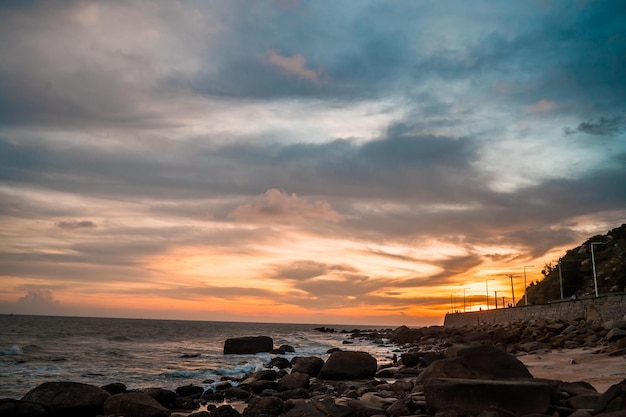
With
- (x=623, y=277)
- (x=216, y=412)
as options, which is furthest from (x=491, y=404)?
(x=623, y=277)

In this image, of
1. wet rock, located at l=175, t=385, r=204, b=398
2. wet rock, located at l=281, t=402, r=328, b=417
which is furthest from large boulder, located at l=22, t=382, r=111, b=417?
wet rock, located at l=281, t=402, r=328, b=417

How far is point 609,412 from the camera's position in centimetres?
892

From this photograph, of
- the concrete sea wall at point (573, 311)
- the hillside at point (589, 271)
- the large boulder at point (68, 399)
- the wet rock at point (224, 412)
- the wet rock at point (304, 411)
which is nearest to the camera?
the wet rock at point (304, 411)

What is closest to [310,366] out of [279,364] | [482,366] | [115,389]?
[279,364]

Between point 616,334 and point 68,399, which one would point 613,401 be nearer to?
point 68,399

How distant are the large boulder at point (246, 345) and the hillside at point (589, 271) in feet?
118

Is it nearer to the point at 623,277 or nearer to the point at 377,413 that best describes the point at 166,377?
the point at 377,413

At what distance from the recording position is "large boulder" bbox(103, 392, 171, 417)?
1321cm

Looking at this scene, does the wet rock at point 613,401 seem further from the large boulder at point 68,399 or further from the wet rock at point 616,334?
the wet rock at point 616,334

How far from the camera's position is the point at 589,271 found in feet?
211

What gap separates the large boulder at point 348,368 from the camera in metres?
21.7

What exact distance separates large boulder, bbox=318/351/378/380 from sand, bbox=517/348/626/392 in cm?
664

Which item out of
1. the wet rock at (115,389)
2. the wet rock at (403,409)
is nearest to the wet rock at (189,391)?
the wet rock at (115,389)

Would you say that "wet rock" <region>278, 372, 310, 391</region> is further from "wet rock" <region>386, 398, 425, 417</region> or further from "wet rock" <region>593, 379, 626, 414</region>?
"wet rock" <region>593, 379, 626, 414</region>
